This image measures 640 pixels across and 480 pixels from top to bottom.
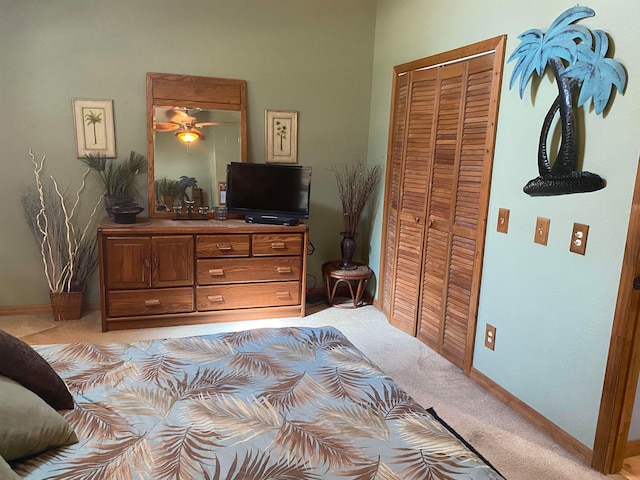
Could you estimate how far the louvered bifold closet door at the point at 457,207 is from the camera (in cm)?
304

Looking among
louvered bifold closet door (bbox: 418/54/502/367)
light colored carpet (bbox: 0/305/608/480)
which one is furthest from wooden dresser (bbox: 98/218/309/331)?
louvered bifold closet door (bbox: 418/54/502/367)

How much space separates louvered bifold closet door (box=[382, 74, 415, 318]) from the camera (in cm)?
388

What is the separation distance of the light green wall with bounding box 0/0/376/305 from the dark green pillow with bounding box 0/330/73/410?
2.68 metres

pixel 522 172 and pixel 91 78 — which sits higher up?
pixel 91 78

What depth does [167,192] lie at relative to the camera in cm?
405

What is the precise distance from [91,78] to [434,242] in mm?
2883

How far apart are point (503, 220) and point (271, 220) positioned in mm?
1871

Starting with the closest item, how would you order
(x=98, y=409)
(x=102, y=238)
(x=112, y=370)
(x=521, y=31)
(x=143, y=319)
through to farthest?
(x=98, y=409), (x=112, y=370), (x=521, y=31), (x=102, y=238), (x=143, y=319)

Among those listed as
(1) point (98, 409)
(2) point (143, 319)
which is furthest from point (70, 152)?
(1) point (98, 409)

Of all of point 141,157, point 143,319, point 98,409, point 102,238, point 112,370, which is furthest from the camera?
point 141,157

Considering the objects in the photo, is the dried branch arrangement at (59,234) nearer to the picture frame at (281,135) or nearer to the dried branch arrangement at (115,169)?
the dried branch arrangement at (115,169)

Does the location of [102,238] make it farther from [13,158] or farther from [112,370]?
[112,370]

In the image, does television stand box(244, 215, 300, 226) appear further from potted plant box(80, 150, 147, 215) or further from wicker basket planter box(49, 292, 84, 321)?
wicker basket planter box(49, 292, 84, 321)

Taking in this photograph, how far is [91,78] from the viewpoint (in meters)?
3.78
